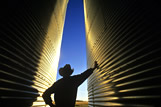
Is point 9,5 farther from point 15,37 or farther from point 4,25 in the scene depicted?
point 15,37

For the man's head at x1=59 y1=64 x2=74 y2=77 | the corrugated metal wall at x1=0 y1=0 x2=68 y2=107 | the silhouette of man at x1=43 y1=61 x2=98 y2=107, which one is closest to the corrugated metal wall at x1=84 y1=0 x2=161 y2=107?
the silhouette of man at x1=43 y1=61 x2=98 y2=107

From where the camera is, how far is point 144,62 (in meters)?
1.54

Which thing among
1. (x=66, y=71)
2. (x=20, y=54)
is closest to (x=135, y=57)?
(x=66, y=71)

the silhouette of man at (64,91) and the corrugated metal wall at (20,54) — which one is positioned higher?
the corrugated metal wall at (20,54)

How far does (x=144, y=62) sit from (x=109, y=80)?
1.10 meters

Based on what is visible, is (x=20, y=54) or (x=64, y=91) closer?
(x=64, y=91)

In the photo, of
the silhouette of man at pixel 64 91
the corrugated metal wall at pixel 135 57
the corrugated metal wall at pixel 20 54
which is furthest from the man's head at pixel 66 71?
the corrugated metal wall at pixel 135 57

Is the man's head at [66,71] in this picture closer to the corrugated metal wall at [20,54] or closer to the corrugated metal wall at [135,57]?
the corrugated metal wall at [20,54]

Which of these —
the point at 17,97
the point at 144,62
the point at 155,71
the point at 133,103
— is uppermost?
the point at 144,62

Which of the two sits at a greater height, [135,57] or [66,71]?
[135,57]

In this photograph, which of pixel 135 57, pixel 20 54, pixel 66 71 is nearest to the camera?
pixel 135 57

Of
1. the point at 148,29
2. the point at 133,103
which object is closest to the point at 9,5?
the point at 148,29

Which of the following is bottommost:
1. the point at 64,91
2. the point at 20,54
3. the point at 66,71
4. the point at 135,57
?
the point at 64,91

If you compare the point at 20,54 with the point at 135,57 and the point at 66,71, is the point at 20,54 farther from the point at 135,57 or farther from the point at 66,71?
the point at 135,57
